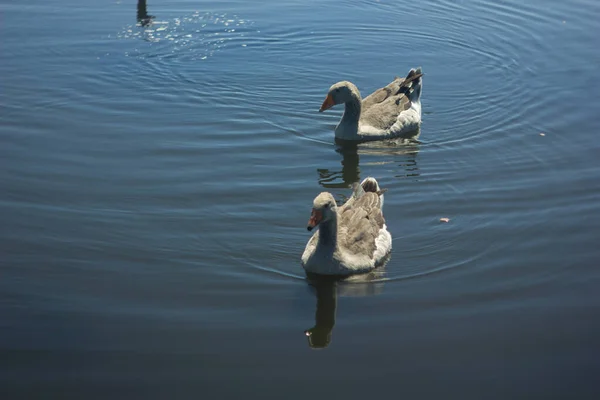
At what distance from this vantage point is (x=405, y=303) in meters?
11.5

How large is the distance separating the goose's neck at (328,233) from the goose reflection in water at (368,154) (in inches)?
130

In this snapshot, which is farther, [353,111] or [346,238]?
[353,111]

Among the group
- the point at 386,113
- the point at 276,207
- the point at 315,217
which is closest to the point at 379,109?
the point at 386,113

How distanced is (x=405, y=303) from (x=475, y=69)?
451 inches

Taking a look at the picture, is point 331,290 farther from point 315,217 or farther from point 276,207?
point 276,207

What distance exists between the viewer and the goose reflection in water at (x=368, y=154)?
52.5 feet

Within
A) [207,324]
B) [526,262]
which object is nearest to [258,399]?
[207,324]

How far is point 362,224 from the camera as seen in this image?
1297 centimetres

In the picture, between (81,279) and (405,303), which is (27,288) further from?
(405,303)

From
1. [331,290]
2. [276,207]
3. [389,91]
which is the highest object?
[389,91]

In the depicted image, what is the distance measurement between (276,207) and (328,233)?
2.20 metres

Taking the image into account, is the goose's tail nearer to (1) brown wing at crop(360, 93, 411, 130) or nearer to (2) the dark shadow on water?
(1) brown wing at crop(360, 93, 411, 130)

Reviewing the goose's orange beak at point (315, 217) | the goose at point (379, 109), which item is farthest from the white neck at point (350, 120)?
the goose's orange beak at point (315, 217)

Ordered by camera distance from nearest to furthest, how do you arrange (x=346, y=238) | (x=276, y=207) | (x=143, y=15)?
(x=346, y=238), (x=276, y=207), (x=143, y=15)
